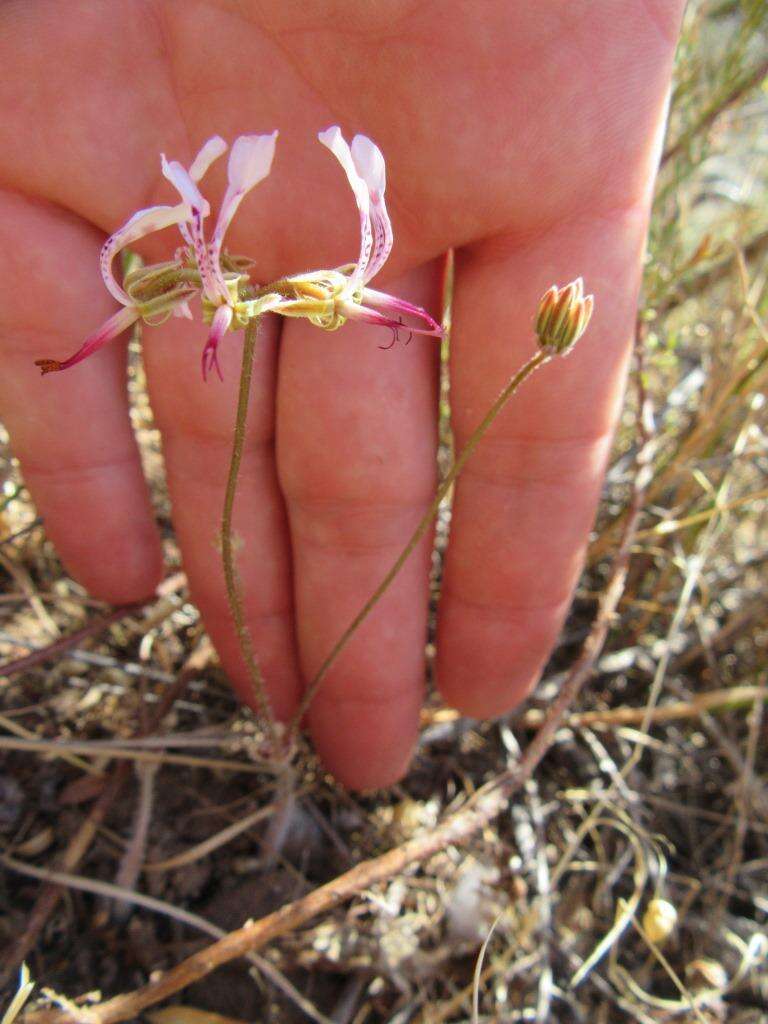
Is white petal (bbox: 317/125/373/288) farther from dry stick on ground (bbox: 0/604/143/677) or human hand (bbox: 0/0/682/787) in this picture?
dry stick on ground (bbox: 0/604/143/677)

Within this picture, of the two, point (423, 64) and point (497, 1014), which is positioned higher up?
point (423, 64)

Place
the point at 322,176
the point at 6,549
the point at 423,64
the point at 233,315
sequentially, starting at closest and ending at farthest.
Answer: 1. the point at 233,315
2. the point at 423,64
3. the point at 322,176
4. the point at 6,549

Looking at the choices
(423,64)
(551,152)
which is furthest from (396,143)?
(551,152)

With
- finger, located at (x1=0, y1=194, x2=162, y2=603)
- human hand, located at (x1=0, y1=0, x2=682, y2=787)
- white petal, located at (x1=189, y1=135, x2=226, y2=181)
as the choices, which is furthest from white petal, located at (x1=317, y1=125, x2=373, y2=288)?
finger, located at (x1=0, y1=194, x2=162, y2=603)

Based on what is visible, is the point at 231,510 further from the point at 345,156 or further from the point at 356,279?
the point at 345,156

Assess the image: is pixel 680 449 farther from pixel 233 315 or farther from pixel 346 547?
pixel 233 315

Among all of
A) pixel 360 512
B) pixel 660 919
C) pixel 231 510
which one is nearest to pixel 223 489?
pixel 360 512
